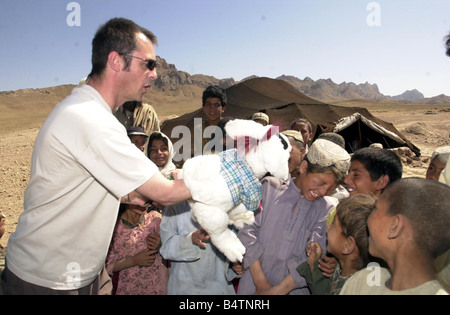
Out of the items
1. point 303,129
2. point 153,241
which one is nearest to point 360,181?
point 153,241

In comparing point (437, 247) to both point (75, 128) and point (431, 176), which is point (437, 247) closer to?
point (75, 128)

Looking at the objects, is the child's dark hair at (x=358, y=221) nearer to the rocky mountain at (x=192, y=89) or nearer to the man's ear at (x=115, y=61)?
the man's ear at (x=115, y=61)

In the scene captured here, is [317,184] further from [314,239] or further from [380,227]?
[380,227]

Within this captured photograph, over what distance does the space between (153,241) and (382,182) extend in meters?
2.08

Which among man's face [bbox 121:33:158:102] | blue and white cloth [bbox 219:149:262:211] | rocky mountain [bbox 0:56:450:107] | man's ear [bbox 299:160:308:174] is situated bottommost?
man's ear [bbox 299:160:308:174]

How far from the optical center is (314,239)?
2.14 meters

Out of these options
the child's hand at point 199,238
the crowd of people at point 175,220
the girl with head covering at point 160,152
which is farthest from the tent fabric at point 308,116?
the child's hand at point 199,238

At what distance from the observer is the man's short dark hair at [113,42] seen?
160cm

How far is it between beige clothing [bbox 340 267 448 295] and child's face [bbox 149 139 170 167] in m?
2.19

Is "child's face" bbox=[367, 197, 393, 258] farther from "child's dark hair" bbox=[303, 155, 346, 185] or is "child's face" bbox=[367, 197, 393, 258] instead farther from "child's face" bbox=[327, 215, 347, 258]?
"child's dark hair" bbox=[303, 155, 346, 185]

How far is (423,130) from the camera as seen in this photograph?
54.2 ft

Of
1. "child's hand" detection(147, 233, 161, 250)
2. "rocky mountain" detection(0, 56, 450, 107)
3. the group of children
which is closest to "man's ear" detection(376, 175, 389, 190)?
the group of children

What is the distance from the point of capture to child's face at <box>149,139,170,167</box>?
3250 millimetres
